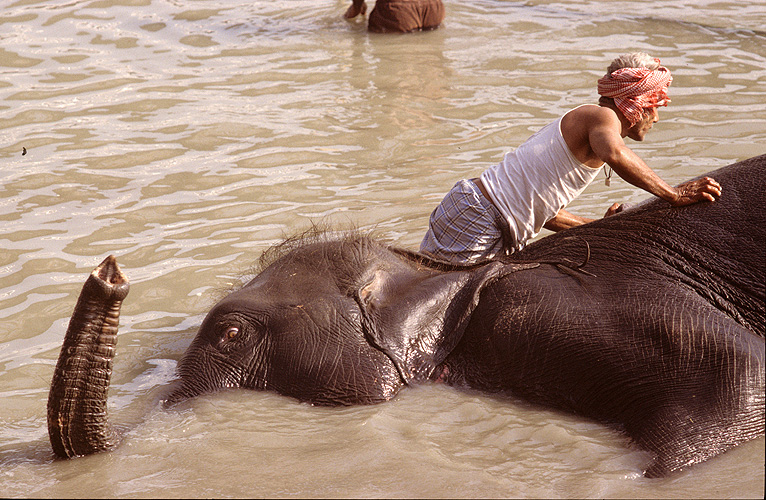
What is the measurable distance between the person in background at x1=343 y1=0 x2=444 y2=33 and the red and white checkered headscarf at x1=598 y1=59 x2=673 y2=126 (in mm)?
7467

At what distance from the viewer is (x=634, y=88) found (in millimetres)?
4129

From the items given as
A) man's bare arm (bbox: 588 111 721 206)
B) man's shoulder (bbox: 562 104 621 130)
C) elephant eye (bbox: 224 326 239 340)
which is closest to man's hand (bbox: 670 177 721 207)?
man's bare arm (bbox: 588 111 721 206)

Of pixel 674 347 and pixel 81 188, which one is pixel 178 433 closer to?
pixel 674 347

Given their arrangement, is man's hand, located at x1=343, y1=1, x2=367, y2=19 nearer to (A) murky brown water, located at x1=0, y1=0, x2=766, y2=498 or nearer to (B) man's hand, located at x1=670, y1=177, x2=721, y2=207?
(A) murky brown water, located at x1=0, y1=0, x2=766, y2=498

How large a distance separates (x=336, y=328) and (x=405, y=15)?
8453 mm

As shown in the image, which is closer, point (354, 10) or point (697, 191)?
point (697, 191)

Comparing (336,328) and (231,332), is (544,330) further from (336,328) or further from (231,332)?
(231,332)

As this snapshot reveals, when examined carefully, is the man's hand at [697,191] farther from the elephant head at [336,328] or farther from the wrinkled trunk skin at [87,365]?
the wrinkled trunk skin at [87,365]

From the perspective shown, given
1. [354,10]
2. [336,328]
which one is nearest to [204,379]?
[336,328]

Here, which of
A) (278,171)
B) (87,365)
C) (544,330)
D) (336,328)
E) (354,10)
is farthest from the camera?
(354,10)

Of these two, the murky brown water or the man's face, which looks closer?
the murky brown water

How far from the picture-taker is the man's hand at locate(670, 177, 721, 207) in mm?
3619

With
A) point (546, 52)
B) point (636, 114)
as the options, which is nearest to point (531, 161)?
point (636, 114)

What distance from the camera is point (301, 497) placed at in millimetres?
2947
